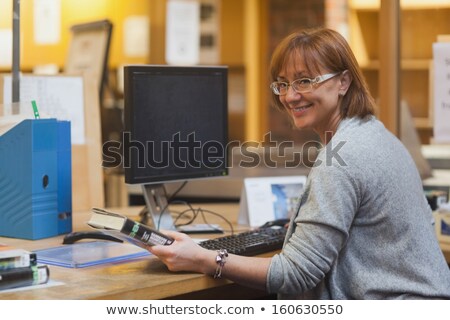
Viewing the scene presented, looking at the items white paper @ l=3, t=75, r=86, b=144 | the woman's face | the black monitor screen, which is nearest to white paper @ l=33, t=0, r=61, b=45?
white paper @ l=3, t=75, r=86, b=144

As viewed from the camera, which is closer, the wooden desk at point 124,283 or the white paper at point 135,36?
the wooden desk at point 124,283

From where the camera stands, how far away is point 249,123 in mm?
6059

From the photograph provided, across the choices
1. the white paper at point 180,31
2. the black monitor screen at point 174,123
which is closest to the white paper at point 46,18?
the white paper at point 180,31

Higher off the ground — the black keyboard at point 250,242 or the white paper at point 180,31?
the white paper at point 180,31

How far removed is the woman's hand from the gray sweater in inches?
5.9

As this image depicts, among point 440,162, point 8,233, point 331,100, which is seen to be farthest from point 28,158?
point 440,162

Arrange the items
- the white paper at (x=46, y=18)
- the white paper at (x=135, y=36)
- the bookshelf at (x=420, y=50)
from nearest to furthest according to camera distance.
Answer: the bookshelf at (x=420, y=50) → the white paper at (x=46, y=18) → the white paper at (x=135, y=36)

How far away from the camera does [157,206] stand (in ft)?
→ 7.58

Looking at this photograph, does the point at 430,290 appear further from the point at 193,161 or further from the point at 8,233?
the point at 8,233

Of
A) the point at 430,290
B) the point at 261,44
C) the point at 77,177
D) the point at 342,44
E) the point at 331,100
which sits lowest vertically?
the point at 430,290

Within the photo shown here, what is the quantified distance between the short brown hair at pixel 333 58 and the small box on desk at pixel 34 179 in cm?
73

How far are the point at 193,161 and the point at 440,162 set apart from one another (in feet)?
4.44

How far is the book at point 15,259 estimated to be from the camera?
161 cm

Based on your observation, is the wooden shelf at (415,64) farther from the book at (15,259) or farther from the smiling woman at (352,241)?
the book at (15,259)
